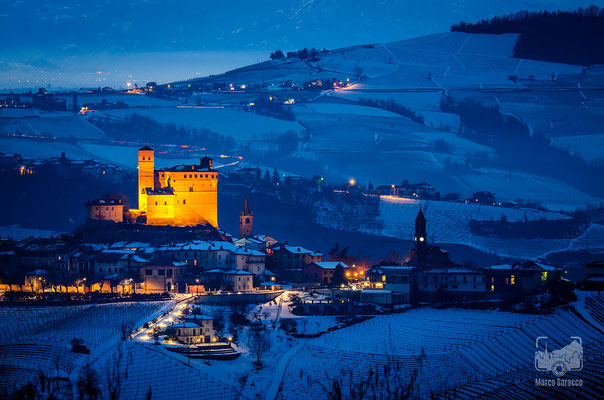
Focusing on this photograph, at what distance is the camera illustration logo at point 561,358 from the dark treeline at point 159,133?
241 feet

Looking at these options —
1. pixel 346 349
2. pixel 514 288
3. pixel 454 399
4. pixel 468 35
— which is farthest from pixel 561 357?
pixel 468 35

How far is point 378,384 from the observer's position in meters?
51.1

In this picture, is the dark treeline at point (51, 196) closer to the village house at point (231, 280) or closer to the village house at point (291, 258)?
the village house at point (291, 258)

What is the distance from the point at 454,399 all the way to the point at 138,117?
88.5 metres

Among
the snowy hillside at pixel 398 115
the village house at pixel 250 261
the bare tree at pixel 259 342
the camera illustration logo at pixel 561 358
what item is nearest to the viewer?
the camera illustration logo at pixel 561 358

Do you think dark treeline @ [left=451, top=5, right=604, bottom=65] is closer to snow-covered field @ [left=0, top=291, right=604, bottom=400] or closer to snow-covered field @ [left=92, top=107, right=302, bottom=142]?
snow-covered field @ [left=92, top=107, right=302, bottom=142]

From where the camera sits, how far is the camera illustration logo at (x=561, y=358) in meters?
46.6

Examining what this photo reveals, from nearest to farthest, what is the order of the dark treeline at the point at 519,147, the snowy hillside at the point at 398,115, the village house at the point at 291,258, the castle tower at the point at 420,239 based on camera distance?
the castle tower at the point at 420,239
the village house at the point at 291,258
the snowy hillside at the point at 398,115
the dark treeline at the point at 519,147

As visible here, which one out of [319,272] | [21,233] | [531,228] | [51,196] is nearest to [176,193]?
[319,272]

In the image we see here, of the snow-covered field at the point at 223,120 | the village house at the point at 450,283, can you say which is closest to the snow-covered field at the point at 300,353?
the village house at the point at 450,283

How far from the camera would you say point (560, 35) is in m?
150

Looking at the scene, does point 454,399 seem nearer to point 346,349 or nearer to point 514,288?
point 346,349
